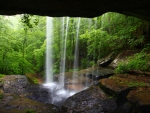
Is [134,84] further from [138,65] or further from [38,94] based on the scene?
[38,94]

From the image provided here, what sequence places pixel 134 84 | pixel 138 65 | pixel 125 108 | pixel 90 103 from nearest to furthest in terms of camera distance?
pixel 125 108, pixel 90 103, pixel 134 84, pixel 138 65

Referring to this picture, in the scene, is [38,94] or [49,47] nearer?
[38,94]

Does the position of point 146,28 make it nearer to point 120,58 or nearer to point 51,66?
point 120,58

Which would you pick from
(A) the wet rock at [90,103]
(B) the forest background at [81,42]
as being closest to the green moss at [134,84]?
(A) the wet rock at [90,103]

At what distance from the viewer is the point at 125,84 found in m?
6.94

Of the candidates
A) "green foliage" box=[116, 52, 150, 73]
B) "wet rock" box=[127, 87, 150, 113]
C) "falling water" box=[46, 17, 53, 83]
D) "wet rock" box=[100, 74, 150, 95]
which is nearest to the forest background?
"green foliage" box=[116, 52, 150, 73]

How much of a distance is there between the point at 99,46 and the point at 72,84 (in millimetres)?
6287

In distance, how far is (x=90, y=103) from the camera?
637 cm

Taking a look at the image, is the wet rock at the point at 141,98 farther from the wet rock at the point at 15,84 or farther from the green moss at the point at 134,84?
the wet rock at the point at 15,84

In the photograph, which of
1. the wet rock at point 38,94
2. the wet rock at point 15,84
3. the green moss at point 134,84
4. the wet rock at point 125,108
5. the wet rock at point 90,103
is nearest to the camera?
the wet rock at point 125,108

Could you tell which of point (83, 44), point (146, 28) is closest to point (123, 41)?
point (146, 28)

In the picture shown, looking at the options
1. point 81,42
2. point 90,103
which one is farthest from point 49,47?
point 90,103

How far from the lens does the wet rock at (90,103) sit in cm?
584

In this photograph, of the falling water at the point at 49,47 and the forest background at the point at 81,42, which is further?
the falling water at the point at 49,47
